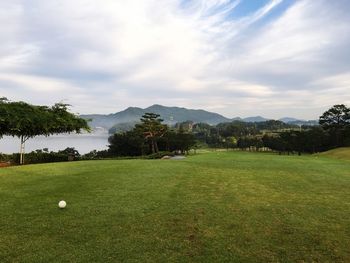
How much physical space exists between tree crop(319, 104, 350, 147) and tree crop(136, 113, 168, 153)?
3705 centimetres

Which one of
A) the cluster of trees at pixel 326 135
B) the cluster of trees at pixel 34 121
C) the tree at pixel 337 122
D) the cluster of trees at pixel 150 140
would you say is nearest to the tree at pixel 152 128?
the cluster of trees at pixel 150 140

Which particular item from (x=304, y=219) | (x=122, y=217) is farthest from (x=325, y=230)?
(x=122, y=217)

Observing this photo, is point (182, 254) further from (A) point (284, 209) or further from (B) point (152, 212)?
(A) point (284, 209)

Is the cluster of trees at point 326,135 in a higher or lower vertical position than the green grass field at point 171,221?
higher

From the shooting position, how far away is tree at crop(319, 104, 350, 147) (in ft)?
231

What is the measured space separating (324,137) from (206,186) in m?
66.3

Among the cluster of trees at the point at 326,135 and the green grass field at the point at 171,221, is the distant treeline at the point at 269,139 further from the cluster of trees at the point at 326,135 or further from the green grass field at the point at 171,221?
the green grass field at the point at 171,221

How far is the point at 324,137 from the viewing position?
72375 millimetres

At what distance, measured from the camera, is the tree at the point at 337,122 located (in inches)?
2768

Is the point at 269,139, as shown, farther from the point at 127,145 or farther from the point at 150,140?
the point at 127,145

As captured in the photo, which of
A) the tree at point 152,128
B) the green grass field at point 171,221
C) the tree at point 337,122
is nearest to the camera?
the green grass field at point 171,221

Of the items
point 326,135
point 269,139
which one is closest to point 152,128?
point 326,135

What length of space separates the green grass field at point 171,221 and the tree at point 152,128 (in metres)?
42.4

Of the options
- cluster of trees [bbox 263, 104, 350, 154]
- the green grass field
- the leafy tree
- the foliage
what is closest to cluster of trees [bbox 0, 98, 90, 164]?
the foliage
